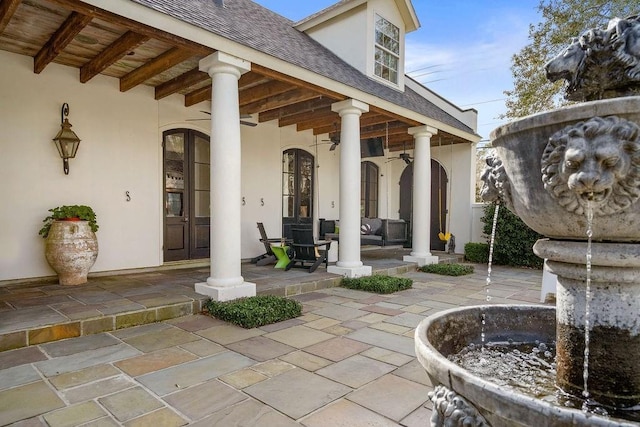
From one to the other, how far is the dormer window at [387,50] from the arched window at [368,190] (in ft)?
10.1

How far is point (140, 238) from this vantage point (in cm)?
610

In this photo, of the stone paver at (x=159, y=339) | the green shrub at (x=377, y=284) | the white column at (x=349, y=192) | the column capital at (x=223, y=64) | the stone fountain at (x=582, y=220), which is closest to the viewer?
the stone fountain at (x=582, y=220)

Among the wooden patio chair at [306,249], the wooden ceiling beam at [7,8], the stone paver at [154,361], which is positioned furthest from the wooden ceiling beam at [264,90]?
the stone paver at [154,361]

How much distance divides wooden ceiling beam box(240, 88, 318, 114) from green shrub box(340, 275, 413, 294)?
300cm

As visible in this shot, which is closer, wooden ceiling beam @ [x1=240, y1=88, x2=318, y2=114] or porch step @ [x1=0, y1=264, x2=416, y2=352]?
porch step @ [x1=0, y1=264, x2=416, y2=352]

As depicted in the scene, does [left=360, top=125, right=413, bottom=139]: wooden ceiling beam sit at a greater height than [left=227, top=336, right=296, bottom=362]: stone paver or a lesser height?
greater

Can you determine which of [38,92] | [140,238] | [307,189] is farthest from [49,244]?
[307,189]

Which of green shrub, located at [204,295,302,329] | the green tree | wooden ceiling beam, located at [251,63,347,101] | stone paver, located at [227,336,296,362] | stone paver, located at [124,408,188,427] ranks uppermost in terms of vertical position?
the green tree

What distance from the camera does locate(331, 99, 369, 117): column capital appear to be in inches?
244

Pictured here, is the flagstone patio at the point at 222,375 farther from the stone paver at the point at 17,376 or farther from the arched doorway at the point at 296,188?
the arched doorway at the point at 296,188

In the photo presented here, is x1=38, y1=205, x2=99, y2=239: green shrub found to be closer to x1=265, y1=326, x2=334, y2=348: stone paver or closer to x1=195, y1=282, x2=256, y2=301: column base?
x1=195, y1=282, x2=256, y2=301: column base

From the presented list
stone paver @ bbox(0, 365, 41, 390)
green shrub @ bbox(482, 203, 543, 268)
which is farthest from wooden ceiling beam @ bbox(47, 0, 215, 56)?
green shrub @ bbox(482, 203, 543, 268)

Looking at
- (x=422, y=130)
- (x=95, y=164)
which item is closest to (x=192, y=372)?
(x=95, y=164)

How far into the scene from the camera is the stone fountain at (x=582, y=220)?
118cm
